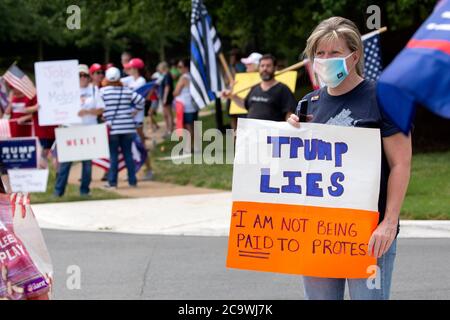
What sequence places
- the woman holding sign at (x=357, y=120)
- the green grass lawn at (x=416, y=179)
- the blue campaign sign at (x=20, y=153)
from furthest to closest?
the blue campaign sign at (x=20, y=153), the green grass lawn at (x=416, y=179), the woman holding sign at (x=357, y=120)

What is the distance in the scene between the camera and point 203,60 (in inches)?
566

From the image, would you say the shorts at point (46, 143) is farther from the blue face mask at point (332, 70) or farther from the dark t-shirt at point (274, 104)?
the blue face mask at point (332, 70)

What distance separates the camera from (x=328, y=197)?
4.37 m

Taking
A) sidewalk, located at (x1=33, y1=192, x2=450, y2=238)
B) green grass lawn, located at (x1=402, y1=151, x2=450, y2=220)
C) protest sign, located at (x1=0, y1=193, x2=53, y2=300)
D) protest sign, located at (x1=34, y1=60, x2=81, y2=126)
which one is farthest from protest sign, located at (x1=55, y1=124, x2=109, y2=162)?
protest sign, located at (x1=0, y1=193, x2=53, y2=300)

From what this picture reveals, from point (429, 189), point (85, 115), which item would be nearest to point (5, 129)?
point (85, 115)

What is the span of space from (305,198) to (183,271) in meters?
4.41

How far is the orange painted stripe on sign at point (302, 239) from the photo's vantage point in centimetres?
431

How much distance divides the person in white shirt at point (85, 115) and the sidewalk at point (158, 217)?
2.05 ft

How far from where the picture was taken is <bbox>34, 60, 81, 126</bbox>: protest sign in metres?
13.8

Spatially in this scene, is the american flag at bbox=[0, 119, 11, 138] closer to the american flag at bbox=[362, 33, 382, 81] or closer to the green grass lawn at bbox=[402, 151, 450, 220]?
the american flag at bbox=[362, 33, 382, 81]

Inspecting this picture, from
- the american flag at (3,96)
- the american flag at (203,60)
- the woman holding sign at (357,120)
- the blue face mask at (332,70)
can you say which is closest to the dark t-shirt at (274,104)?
the american flag at (203,60)

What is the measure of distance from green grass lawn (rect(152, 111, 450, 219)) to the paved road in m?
1.45
